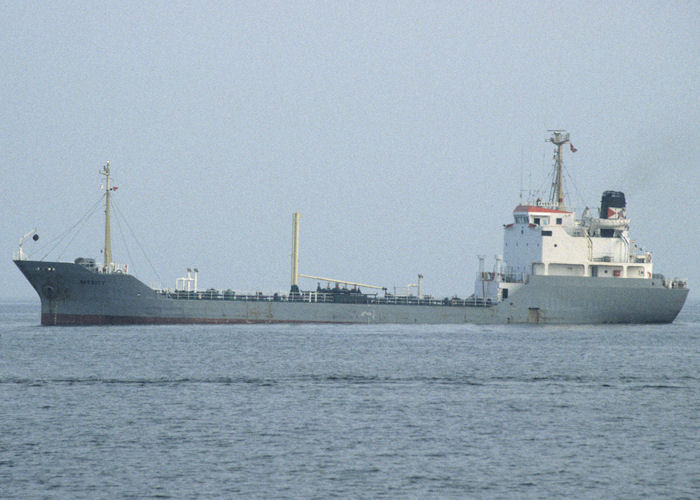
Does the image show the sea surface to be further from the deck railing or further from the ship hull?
the deck railing

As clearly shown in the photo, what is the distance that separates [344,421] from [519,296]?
3325cm

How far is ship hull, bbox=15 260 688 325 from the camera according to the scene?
53625 millimetres

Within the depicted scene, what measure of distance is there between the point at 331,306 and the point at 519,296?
11691mm

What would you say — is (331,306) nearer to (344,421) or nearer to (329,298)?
(329,298)

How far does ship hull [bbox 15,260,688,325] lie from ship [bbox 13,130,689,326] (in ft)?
0.20

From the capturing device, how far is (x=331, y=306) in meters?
58.5

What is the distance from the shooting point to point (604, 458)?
21953 millimetres

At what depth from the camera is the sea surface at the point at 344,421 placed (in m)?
19.7

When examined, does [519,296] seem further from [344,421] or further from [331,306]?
[344,421]

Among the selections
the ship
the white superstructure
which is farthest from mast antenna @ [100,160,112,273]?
the white superstructure

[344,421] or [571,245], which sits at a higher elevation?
[571,245]

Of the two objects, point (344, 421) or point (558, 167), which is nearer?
point (344, 421)

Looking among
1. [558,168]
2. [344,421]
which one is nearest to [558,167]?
[558,168]

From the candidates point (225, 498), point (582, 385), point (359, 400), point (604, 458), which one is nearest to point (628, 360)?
point (582, 385)
